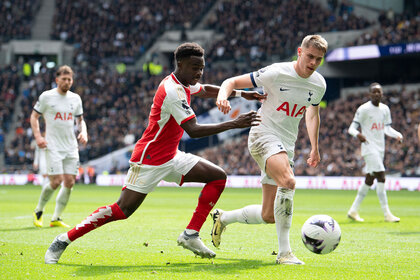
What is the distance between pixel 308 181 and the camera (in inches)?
1218

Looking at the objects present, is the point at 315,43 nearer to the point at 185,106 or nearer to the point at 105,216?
the point at 185,106

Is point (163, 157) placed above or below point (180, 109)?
below

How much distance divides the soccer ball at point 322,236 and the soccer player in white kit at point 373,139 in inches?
245

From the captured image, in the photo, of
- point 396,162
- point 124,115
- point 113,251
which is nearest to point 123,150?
point 124,115

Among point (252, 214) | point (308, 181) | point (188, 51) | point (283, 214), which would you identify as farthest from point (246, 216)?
point (308, 181)

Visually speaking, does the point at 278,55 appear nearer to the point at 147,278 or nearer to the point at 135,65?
the point at 135,65

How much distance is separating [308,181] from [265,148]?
2430 centimetres

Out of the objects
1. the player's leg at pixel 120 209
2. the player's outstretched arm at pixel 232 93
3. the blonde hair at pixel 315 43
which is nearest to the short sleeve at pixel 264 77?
the player's outstretched arm at pixel 232 93

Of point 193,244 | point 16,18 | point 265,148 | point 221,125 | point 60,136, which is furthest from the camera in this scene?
point 16,18

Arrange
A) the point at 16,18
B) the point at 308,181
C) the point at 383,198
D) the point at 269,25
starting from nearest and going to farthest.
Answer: the point at 383,198
the point at 308,181
the point at 269,25
the point at 16,18

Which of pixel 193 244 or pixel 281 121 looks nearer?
pixel 193 244

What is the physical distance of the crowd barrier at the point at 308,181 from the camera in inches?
1091

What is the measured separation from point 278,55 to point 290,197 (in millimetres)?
33595

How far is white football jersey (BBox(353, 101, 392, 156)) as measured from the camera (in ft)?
43.1
